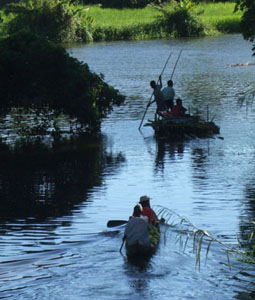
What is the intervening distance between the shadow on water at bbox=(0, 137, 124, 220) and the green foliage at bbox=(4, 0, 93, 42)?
40246mm

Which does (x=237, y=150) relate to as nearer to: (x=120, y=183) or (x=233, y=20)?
(x=120, y=183)

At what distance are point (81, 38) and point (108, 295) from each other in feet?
188

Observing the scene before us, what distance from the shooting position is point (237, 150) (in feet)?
82.4

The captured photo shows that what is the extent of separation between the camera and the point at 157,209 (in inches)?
731

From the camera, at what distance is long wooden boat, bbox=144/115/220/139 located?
2717 centimetres

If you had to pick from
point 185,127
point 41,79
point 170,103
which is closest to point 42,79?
point 41,79

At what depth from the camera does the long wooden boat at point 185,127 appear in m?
27.2

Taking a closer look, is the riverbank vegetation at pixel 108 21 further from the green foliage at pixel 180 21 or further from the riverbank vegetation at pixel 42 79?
the riverbank vegetation at pixel 42 79

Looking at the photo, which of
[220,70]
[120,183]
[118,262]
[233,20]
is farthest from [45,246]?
[233,20]

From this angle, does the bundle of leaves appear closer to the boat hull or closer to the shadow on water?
the shadow on water

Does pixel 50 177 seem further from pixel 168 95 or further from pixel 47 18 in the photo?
pixel 47 18

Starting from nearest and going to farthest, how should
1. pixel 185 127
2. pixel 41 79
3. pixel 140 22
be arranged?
1. pixel 41 79
2. pixel 185 127
3. pixel 140 22

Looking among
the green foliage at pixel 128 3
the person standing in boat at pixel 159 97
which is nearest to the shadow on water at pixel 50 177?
the person standing in boat at pixel 159 97

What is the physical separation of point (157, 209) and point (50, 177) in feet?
16.0
